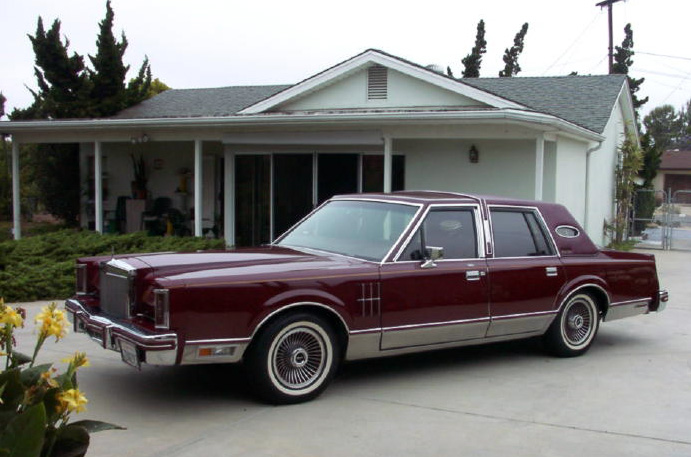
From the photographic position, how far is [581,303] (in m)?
7.25

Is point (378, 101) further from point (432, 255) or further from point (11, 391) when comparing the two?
point (11, 391)

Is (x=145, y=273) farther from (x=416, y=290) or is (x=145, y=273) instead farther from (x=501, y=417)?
(x=501, y=417)

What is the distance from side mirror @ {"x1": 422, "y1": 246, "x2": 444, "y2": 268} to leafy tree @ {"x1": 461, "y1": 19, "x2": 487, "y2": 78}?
25940 millimetres

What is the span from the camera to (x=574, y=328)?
7172 mm

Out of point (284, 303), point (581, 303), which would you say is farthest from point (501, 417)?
point (581, 303)

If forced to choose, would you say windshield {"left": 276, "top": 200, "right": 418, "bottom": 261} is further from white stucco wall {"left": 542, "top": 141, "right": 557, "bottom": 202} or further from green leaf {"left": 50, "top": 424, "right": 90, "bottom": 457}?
white stucco wall {"left": 542, "top": 141, "right": 557, "bottom": 202}

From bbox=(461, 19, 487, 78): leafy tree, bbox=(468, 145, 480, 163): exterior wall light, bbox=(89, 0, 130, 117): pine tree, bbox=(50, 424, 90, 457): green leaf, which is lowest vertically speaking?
bbox=(50, 424, 90, 457): green leaf

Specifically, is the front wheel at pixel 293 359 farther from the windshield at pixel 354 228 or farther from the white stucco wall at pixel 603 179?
the white stucco wall at pixel 603 179

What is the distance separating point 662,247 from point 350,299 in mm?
16191

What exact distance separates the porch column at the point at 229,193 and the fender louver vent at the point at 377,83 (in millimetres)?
3278

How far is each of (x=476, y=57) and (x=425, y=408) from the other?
27428mm

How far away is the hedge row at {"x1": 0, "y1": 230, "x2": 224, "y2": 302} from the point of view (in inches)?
401

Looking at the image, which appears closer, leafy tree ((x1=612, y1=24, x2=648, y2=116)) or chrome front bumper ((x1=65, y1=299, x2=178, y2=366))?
chrome front bumper ((x1=65, y1=299, x2=178, y2=366))

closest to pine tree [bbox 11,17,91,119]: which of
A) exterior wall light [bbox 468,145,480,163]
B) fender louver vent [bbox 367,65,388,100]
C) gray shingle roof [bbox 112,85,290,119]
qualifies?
gray shingle roof [bbox 112,85,290,119]
